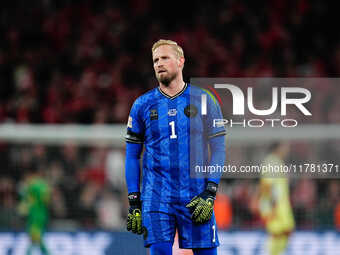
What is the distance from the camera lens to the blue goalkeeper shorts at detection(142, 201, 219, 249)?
4.73m

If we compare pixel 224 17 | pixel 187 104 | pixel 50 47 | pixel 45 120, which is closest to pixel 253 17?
pixel 224 17

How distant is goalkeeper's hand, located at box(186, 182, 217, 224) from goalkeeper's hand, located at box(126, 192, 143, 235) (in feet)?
1.11

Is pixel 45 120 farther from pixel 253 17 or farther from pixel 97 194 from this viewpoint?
pixel 253 17

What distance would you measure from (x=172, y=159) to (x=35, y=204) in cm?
469

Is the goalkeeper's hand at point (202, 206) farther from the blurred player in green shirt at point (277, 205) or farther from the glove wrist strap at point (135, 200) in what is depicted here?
the blurred player in green shirt at point (277, 205)

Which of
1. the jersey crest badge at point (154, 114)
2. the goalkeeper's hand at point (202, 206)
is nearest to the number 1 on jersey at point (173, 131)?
the jersey crest badge at point (154, 114)

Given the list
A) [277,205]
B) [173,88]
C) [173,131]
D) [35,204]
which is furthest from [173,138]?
[35,204]

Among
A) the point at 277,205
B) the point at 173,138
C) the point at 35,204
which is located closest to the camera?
the point at 173,138

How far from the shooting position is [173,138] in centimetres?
479

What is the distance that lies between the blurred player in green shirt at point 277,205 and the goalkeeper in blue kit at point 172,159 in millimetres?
3926

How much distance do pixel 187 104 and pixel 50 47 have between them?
30.8 ft

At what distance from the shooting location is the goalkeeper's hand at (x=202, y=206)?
4.68m

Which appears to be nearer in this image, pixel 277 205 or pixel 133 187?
pixel 133 187

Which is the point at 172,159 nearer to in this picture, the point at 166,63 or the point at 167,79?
the point at 167,79
